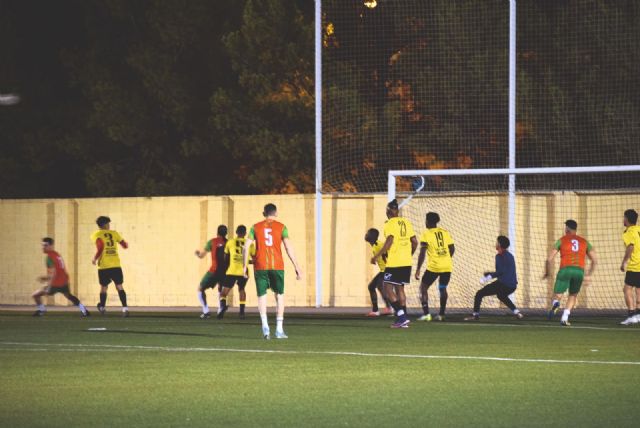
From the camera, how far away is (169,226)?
1300 inches

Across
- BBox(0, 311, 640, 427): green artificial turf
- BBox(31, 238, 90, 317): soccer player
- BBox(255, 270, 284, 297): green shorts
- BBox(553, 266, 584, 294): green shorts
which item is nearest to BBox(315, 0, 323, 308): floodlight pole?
BBox(31, 238, 90, 317): soccer player

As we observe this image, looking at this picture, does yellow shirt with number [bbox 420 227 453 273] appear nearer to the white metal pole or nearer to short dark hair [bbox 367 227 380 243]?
short dark hair [bbox 367 227 380 243]

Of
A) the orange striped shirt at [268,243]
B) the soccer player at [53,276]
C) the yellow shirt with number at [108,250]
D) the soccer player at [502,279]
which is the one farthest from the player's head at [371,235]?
the orange striped shirt at [268,243]

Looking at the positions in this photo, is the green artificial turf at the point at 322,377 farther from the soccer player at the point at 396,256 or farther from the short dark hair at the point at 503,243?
the short dark hair at the point at 503,243

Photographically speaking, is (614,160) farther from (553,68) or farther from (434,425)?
(434,425)

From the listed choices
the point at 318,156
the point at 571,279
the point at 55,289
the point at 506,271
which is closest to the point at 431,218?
the point at 506,271

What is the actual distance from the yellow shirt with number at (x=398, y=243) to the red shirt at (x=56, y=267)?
8.49 m

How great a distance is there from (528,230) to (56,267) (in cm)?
1082

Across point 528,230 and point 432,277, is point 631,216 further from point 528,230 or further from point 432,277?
point 528,230

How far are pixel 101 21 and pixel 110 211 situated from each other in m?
14.4

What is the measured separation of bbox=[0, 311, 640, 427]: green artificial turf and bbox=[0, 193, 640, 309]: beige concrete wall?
802 cm

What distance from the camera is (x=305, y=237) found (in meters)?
31.5

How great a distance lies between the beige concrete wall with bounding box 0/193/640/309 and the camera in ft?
96.2

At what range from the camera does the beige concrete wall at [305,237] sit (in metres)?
29.3
